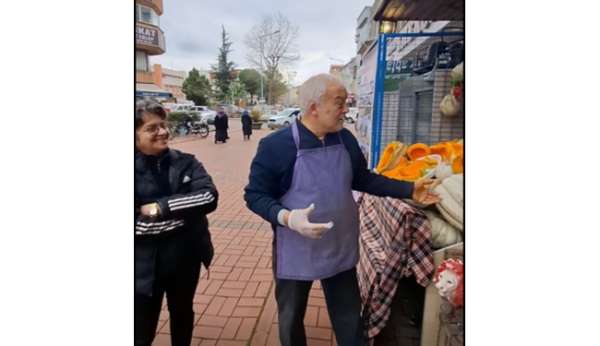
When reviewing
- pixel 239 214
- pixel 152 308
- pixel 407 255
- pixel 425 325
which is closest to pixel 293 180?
pixel 239 214

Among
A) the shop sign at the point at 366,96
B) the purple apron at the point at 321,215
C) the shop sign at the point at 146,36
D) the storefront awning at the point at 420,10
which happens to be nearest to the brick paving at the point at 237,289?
the purple apron at the point at 321,215

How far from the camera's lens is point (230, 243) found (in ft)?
5.33

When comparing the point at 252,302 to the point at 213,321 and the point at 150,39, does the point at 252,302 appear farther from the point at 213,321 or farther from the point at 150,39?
the point at 150,39

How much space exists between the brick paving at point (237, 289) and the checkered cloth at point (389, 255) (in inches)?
9.7

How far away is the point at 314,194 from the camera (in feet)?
4.40

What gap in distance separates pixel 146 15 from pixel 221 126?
18.7 inches

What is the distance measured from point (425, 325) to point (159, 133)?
1.36 m

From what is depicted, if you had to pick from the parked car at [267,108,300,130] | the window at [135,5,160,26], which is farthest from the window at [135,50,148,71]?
the parked car at [267,108,300,130]

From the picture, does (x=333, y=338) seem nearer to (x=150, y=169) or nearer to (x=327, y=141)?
(x=327, y=141)

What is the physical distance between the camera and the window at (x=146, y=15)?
1310 millimetres

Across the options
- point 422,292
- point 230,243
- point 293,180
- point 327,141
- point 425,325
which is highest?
point 327,141

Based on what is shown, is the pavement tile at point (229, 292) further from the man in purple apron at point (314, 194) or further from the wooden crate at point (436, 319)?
the wooden crate at point (436, 319)

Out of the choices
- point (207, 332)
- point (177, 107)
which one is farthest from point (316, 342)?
point (177, 107)

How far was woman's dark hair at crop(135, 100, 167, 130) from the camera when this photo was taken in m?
1.27
